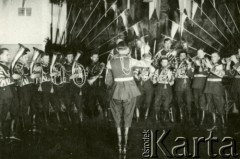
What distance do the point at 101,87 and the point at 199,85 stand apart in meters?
2.10

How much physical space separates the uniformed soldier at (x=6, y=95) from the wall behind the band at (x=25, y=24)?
19.6 inches

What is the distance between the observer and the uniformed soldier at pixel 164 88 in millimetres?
8117

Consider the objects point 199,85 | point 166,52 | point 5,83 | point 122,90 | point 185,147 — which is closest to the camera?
point 122,90

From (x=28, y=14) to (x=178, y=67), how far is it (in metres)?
3.40

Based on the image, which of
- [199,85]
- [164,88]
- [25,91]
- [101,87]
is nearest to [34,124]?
[25,91]

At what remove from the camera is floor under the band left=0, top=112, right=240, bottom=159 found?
671cm

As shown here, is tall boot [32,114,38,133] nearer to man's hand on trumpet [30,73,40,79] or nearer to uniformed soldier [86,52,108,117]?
man's hand on trumpet [30,73,40,79]

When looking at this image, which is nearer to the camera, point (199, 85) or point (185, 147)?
point (185, 147)

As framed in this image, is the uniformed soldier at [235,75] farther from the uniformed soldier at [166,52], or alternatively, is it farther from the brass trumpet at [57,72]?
the brass trumpet at [57,72]

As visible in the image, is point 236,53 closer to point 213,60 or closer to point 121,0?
point 213,60

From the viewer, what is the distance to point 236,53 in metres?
7.99

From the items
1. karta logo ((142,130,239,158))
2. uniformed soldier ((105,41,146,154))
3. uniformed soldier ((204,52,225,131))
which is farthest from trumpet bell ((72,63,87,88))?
uniformed soldier ((204,52,225,131))

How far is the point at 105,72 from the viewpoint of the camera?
8195 mm

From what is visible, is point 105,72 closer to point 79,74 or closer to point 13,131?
point 79,74
